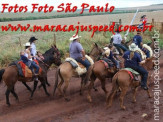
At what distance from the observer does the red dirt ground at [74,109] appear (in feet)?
23.4

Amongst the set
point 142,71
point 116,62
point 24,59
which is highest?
point 24,59

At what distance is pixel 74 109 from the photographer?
310 inches

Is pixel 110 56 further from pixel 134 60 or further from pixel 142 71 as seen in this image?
pixel 142 71

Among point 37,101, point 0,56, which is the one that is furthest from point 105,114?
point 0,56

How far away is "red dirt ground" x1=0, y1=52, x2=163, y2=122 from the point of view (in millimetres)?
7129

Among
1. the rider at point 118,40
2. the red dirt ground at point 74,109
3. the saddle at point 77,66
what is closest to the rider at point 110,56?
the saddle at point 77,66

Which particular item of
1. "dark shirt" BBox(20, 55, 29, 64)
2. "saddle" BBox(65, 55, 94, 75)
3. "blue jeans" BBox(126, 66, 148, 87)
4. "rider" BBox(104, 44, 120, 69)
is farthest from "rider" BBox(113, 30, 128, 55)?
"dark shirt" BBox(20, 55, 29, 64)

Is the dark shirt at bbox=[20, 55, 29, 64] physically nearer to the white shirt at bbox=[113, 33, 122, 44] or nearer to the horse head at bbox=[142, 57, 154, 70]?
the horse head at bbox=[142, 57, 154, 70]

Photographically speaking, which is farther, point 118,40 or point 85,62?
point 118,40

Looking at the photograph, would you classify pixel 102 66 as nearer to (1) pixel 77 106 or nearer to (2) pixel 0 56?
(1) pixel 77 106

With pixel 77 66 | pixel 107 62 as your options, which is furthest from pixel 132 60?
pixel 77 66

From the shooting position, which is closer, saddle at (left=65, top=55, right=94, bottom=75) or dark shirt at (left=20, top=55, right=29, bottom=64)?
dark shirt at (left=20, top=55, right=29, bottom=64)

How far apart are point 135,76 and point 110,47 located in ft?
5.98

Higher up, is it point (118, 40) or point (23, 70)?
point (118, 40)
